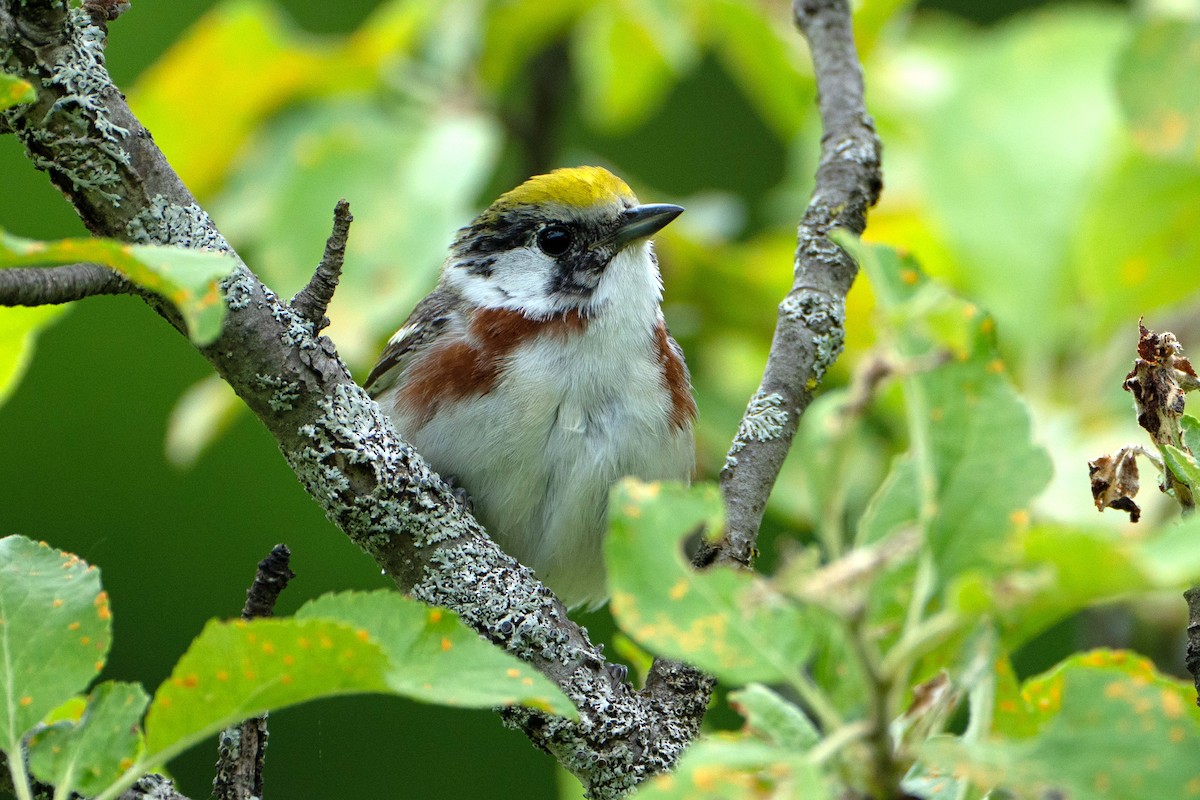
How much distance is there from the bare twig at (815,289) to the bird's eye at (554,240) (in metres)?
0.97

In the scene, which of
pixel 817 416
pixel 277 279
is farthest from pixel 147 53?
pixel 817 416

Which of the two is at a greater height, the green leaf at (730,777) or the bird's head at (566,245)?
the bird's head at (566,245)

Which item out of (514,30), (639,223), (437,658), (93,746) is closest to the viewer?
(437,658)

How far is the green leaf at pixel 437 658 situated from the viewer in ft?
3.41

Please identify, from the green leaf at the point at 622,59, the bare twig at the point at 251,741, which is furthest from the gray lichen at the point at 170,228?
the green leaf at the point at 622,59

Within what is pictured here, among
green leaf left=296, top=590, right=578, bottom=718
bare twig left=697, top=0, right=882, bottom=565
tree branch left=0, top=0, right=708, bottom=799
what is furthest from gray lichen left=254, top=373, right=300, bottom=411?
bare twig left=697, top=0, right=882, bottom=565

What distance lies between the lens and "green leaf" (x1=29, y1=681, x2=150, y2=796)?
119 centimetres

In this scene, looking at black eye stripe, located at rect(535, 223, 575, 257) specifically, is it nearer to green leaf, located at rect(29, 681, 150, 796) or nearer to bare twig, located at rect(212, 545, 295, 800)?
bare twig, located at rect(212, 545, 295, 800)

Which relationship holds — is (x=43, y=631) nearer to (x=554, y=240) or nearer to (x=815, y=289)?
(x=815, y=289)

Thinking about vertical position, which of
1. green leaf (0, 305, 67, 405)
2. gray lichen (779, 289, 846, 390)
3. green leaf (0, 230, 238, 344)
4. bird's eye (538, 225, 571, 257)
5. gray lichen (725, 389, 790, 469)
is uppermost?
bird's eye (538, 225, 571, 257)

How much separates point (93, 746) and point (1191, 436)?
3.74 ft

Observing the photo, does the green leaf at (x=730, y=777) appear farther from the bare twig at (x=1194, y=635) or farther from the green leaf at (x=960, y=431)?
the bare twig at (x=1194, y=635)

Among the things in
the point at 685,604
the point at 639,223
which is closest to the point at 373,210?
the point at 639,223

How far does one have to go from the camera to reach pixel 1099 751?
0.93 m
